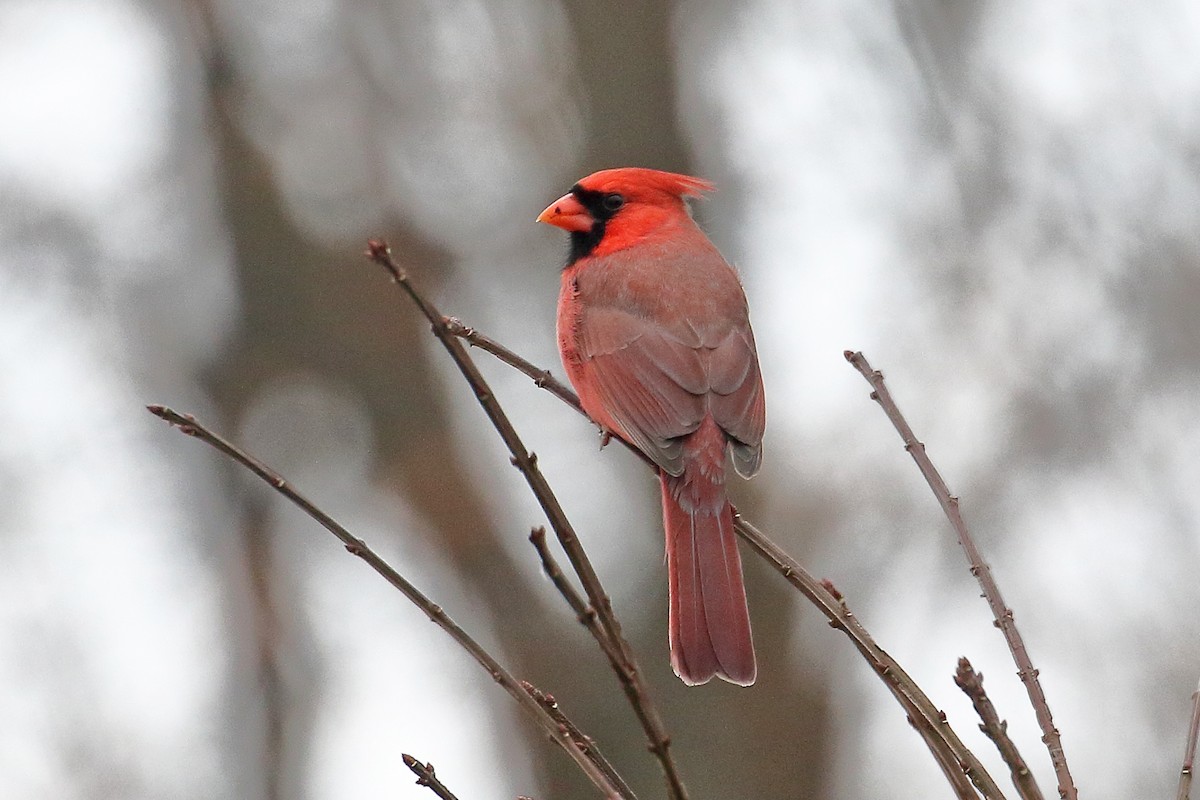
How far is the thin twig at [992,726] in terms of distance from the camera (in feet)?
4.87

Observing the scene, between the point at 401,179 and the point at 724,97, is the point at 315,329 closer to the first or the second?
the point at 401,179

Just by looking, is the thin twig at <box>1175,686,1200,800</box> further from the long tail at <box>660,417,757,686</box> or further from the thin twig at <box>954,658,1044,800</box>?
the long tail at <box>660,417,757,686</box>

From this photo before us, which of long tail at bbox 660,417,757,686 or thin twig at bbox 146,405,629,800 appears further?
long tail at bbox 660,417,757,686

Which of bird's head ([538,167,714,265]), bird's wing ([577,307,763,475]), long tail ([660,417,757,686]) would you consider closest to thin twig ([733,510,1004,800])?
long tail ([660,417,757,686])

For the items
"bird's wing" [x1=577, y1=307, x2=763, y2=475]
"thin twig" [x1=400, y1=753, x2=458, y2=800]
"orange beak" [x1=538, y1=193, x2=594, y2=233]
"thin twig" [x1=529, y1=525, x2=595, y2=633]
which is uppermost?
"orange beak" [x1=538, y1=193, x2=594, y2=233]

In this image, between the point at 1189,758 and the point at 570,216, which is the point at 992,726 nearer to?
the point at 1189,758

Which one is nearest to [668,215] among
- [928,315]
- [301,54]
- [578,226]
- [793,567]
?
[578,226]

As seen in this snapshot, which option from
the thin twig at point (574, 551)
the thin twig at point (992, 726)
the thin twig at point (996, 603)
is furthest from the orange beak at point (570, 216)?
the thin twig at point (992, 726)

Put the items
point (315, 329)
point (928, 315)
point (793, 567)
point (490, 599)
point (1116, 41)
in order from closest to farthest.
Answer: point (793, 567), point (1116, 41), point (928, 315), point (490, 599), point (315, 329)

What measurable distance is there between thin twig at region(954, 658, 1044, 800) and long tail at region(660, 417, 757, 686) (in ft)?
2.75

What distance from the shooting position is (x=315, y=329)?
23.2 ft

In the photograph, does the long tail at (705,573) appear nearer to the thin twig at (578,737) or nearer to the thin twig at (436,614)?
the thin twig at (578,737)

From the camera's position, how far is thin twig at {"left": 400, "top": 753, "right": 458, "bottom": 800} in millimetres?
1671

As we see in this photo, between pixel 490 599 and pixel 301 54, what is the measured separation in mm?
2744
